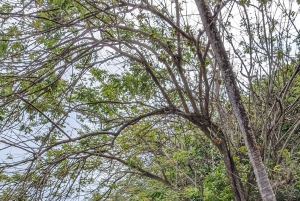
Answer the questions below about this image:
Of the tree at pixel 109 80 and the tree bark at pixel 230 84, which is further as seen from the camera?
the tree at pixel 109 80

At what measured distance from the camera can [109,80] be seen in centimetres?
405

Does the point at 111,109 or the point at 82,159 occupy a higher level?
the point at 111,109

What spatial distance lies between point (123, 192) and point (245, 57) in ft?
10.1

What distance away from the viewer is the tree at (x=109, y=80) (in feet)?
10.8

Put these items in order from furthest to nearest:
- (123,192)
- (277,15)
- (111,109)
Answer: (123,192)
(111,109)
(277,15)

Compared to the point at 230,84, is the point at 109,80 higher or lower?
higher

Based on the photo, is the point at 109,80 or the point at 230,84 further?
the point at 109,80

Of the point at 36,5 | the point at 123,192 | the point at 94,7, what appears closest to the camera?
the point at 36,5

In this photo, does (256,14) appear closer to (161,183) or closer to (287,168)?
(287,168)

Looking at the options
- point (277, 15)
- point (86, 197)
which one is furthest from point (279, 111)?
point (86, 197)

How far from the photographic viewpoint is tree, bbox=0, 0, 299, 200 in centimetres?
328

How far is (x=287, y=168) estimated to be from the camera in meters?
3.85

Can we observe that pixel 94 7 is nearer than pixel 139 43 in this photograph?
Yes

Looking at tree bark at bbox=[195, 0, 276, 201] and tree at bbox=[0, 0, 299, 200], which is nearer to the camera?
tree bark at bbox=[195, 0, 276, 201]
